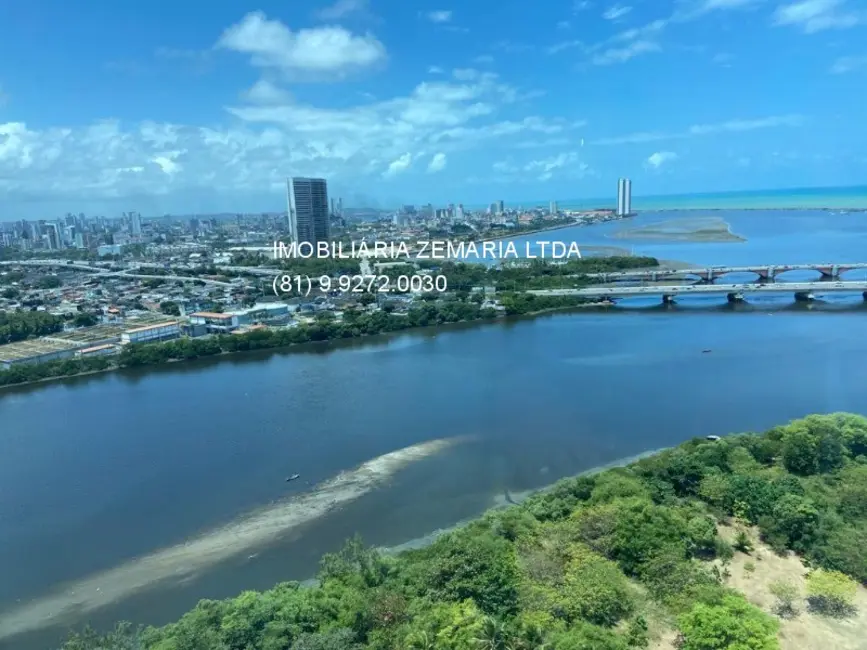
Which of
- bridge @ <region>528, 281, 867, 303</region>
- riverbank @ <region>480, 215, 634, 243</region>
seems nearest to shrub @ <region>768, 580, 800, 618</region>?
bridge @ <region>528, 281, 867, 303</region>

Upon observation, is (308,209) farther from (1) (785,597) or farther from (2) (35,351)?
(1) (785,597)

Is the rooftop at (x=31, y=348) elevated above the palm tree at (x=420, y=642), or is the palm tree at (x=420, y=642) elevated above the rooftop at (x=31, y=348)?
the rooftop at (x=31, y=348)

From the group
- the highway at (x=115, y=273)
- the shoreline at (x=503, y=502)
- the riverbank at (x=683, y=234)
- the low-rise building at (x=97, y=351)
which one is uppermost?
the riverbank at (x=683, y=234)

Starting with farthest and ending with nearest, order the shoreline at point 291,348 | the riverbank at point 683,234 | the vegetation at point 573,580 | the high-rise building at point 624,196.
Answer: the high-rise building at point 624,196
the riverbank at point 683,234
the shoreline at point 291,348
the vegetation at point 573,580

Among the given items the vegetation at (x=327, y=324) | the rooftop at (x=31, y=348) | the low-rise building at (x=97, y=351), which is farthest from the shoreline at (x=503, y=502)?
the rooftop at (x=31, y=348)

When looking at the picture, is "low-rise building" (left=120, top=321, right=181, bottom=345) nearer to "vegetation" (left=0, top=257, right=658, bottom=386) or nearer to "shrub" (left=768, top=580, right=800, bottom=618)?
"vegetation" (left=0, top=257, right=658, bottom=386)

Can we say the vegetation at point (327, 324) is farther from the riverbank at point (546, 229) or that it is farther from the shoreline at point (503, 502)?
the riverbank at point (546, 229)

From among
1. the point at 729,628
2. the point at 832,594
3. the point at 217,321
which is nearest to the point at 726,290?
the point at 832,594
